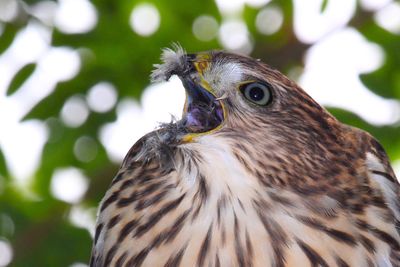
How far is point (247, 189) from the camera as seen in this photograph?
420cm

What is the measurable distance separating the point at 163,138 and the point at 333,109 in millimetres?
1223

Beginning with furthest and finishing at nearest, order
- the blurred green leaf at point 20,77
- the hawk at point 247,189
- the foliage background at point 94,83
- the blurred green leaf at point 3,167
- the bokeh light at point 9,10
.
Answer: the blurred green leaf at point 3,167 < the foliage background at point 94,83 < the bokeh light at point 9,10 < the blurred green leaf at point 20,77 < the hawk at point 247,189

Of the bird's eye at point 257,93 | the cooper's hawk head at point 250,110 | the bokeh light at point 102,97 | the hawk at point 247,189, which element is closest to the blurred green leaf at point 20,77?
the bokeh light at point 102,97

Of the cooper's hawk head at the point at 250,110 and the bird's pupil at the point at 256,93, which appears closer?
the cooper's hawk head at the point at 250,110

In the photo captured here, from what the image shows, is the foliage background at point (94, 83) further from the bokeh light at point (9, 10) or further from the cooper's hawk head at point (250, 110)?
the cooper's hawk head at point (250, 110)

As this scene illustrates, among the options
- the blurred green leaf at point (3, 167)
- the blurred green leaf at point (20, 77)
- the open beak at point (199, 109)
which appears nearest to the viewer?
the open beak at point (199, 109)

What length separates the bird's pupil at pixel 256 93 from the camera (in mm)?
4265

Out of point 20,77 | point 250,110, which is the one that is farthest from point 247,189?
point 20,77

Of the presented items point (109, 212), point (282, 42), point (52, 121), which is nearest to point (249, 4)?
point (282, 42)

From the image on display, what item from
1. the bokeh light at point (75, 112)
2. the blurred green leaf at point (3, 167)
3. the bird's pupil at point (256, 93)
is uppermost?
the bird's pupil at point (256, 93)

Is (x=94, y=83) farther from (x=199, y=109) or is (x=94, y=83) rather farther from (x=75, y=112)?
(x=199, y=109)

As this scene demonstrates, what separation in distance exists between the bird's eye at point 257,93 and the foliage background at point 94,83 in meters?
0.88

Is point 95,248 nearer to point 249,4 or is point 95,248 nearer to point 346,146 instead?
point 346,146

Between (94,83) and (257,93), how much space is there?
3.80ft
